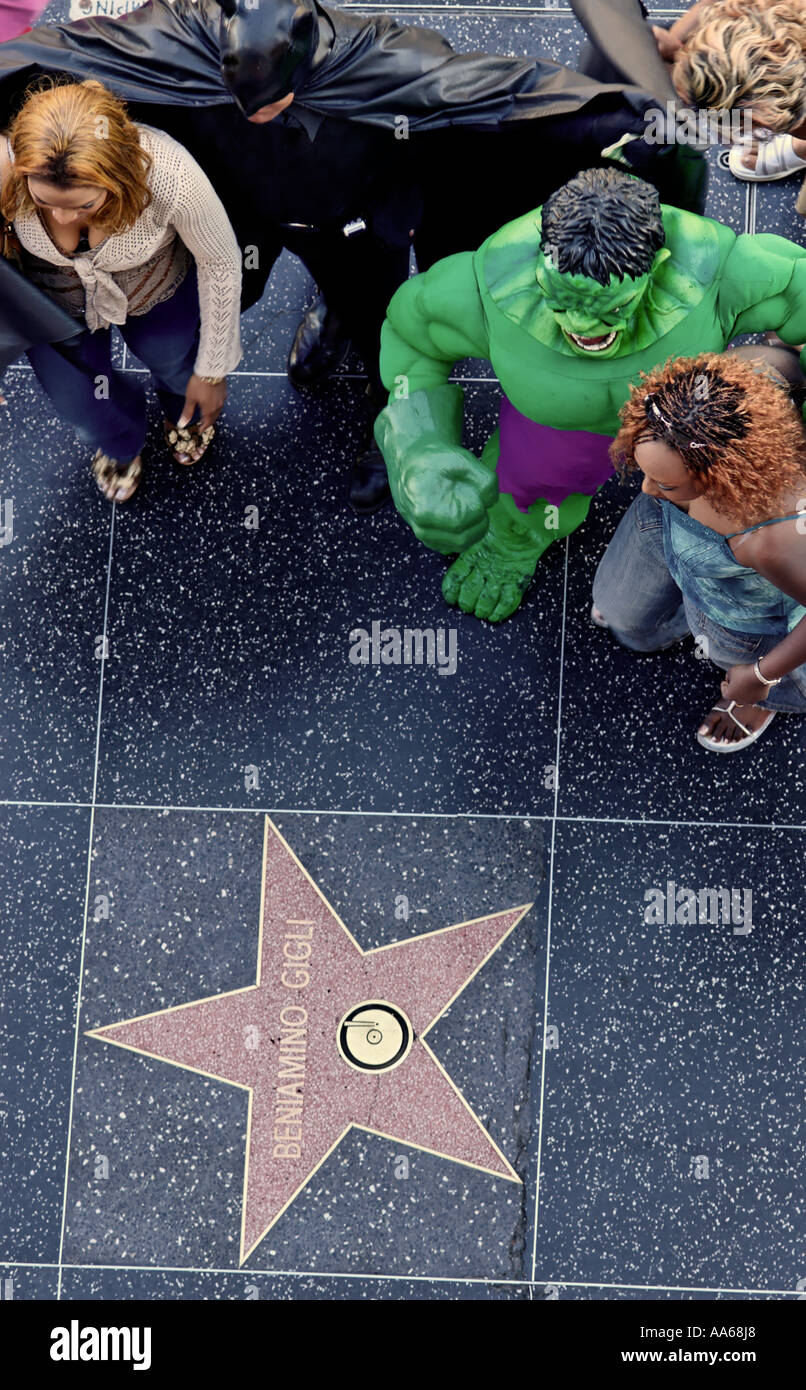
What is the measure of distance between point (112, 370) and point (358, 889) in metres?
1.27

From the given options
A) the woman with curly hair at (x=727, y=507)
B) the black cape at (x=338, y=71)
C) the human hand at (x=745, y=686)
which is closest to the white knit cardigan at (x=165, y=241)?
the black cape at (x=338, y=71)

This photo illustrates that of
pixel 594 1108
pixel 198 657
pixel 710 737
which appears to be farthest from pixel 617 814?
pixel 198 657

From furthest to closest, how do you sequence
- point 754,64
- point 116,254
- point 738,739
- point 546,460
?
1. point 738,739
2. point 546,460
3. point 116,254
4. point 754,64

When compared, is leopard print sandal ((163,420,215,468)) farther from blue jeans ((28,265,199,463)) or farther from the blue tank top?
the blue tank top

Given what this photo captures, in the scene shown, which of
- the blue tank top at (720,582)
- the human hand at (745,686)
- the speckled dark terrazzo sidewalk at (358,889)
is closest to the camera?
the blue tank top at (720,582)

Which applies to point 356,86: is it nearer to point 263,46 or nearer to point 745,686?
point 263,46

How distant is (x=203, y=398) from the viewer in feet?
8.15

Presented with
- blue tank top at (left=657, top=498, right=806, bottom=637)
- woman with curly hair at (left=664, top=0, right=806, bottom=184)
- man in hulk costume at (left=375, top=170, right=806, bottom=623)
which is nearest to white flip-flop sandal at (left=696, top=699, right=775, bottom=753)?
blue tank top at (left=657, top=498, right=806, bottom=637)

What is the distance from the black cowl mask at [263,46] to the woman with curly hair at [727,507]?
0.74 metres

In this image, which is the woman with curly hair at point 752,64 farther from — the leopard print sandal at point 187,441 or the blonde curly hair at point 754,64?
the leopard print sandal at point 187,441

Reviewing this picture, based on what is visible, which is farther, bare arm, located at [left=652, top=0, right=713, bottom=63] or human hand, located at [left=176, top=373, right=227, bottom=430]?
human hand, located at [left=176, top=373, right=227, bottom=430]

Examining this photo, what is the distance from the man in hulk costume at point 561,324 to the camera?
1.76 m

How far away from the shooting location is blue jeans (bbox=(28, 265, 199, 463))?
2.38m

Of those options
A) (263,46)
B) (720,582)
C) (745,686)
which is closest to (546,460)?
(720,582)
